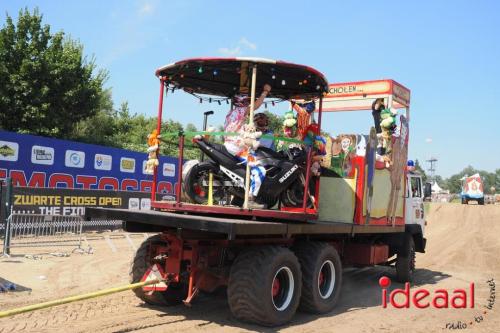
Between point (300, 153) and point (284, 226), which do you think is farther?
point (300, 153)

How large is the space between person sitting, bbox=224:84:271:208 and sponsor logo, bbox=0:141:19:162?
833cm

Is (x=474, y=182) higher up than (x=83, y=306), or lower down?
higher up

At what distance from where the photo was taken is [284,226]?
6586 mm

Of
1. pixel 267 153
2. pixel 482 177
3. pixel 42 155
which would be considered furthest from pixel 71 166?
pixel 482 177

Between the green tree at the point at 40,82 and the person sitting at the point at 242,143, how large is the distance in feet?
52.4

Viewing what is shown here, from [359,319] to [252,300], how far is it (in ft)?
6.63

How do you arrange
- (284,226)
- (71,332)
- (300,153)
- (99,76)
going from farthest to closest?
(99,76) < (300,153) < (284,226) < (71,332)

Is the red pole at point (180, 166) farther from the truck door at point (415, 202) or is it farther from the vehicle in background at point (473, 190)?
the vehicle in background at point (473, 190)

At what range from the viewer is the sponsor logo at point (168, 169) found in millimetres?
19944

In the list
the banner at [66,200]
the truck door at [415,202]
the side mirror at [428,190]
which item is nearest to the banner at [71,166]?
the banner at [66,200]

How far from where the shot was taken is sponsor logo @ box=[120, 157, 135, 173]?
18266 millimetres

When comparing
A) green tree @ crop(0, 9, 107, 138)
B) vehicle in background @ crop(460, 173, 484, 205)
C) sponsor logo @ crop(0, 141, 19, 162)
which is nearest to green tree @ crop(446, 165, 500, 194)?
vehicle in background @ crop(460, 173, 484, 205)

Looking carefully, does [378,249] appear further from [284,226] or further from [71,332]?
[71,332]

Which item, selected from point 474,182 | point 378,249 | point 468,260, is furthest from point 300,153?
point 474,182
